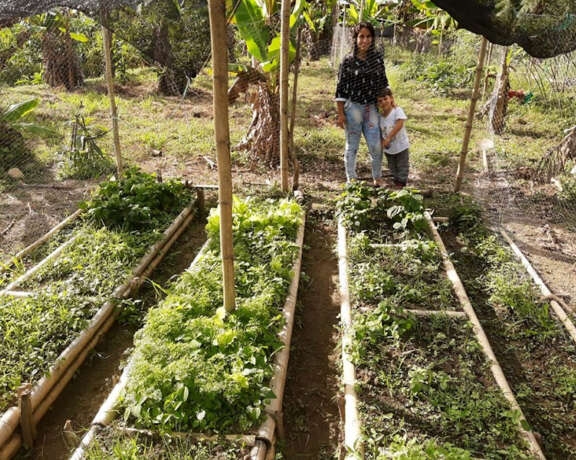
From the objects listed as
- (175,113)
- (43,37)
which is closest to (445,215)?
(175,113)

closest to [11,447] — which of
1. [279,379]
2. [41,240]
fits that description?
[279,379]

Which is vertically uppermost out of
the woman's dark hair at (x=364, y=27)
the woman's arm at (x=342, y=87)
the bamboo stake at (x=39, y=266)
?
the woman's dark hair at (x=364, y=27)

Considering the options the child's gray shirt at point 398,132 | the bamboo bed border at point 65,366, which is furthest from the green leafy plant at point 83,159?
the child's gray shirt at point 398,132

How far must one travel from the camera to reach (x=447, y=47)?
12.6m

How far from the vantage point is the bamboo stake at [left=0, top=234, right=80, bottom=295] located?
367 centimetres

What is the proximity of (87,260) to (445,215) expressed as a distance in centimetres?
360

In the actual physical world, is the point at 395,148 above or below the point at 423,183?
above

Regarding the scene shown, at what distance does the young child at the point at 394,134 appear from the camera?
203 inches

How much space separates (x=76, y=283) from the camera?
3.73 metres

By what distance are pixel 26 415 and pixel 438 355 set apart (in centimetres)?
239

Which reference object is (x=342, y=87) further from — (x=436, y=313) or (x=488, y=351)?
(x=488, y=351)

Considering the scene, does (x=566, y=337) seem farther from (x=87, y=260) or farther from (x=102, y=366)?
(x=87, y=260)

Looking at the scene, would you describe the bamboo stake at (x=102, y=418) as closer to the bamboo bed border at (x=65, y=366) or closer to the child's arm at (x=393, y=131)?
the bamboo bed border at (x=65, y=366)

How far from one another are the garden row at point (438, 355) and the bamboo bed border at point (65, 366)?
1.65 metres
